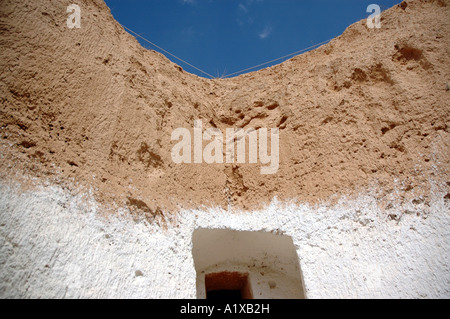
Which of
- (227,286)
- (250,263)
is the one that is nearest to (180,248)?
(250,263)

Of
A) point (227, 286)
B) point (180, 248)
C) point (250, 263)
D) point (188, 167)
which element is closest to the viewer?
point (180, 248)

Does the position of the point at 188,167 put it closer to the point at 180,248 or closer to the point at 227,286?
the point at 180,248

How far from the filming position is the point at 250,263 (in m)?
4.70

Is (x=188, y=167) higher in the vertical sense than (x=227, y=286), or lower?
higher

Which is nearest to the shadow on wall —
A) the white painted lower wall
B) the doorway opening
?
the doorway opening

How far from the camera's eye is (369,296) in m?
3.20

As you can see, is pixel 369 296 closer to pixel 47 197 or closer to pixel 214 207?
pixel 214 207

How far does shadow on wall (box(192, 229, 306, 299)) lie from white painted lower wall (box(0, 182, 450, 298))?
356mm

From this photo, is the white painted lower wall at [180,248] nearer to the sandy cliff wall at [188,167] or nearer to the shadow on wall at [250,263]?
the sandy cliff wall at [188,167]

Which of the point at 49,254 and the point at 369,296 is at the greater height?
the point at 49,254

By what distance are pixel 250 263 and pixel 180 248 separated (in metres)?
1.55
